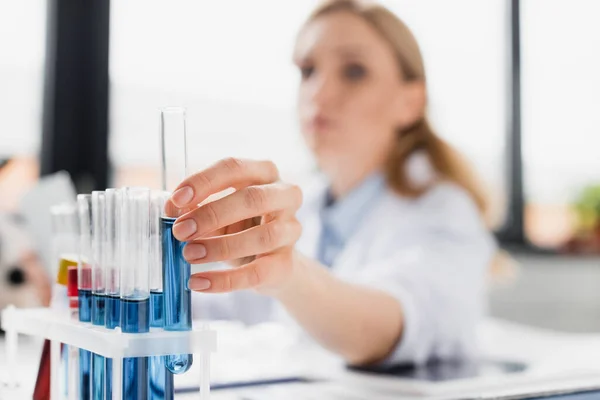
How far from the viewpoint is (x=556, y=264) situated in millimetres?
2607

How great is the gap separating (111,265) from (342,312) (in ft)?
1.31

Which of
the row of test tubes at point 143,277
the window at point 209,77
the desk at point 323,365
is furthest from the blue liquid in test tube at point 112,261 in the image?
the window at point 209,77

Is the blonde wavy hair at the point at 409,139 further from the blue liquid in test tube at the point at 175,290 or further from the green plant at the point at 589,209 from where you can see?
the green plant at the point at 589,209

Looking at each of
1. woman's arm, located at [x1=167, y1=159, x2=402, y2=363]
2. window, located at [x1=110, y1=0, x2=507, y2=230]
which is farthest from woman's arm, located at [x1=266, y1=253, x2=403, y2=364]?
window, located at [x1=110, y1=0, x2=507, y2=230]

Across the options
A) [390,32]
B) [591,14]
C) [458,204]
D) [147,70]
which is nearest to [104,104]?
[147,70]

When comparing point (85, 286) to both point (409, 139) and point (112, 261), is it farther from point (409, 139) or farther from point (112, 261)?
point (409, 139)

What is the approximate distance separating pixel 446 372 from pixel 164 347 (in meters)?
0.53

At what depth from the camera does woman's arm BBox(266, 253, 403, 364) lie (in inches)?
31.3

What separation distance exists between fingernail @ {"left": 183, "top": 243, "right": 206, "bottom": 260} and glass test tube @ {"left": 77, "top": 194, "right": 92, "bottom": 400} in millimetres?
112

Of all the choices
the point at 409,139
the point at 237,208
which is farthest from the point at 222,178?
the point at 409,139

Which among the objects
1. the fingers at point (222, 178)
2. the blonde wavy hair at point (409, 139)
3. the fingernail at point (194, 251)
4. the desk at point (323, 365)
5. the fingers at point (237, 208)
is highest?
the blonde wavy hair at point (409, 139)

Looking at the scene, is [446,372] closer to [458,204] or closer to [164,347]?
[458,204]

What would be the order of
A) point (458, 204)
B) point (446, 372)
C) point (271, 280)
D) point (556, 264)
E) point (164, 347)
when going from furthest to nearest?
1. point (556, 264)
2. point (458, 204)
3. point (446, 372)
4. point (271, 280)
5. point (164, 347)

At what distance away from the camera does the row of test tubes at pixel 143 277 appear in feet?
1.75
